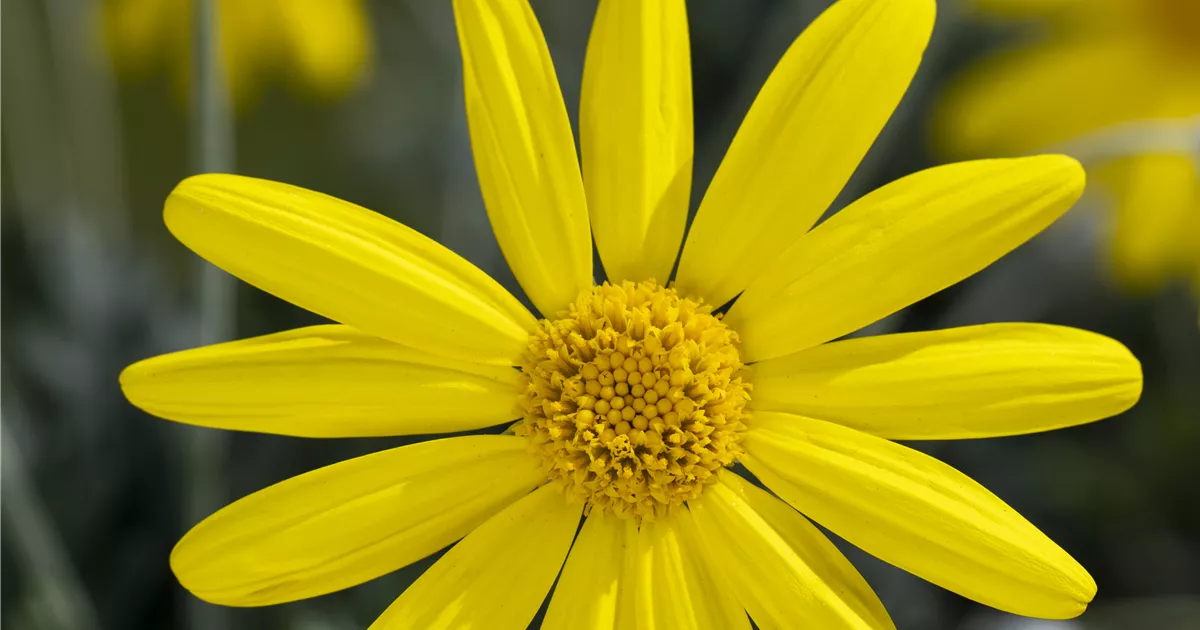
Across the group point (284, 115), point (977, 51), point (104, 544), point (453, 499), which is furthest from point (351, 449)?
point (977, 51)

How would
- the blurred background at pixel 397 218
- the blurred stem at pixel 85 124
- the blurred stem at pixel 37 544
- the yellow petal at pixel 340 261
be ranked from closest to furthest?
the yellow petal at pixel 340 261
the blurred stem at pixel 37 544
the blurred background at pixel 397 218
the blurred stem at pixel 85 124

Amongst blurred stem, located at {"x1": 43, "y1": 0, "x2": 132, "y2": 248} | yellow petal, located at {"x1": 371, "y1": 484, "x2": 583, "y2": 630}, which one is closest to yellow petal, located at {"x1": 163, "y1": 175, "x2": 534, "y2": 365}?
yellow petal, located at {"x1": 371, "y1": 484, "x2": 583, "y2": 630}

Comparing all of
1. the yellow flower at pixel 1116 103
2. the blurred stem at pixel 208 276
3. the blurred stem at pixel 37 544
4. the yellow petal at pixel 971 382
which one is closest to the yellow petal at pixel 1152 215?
the yellow flower at pixel 1116 103

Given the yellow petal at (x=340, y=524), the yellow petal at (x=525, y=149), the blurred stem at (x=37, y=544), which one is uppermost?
the yellow petal at (x=525, y=149)

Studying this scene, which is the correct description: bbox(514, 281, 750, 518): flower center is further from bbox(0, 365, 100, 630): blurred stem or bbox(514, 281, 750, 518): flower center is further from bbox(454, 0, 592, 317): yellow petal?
bbox(0, 365, 100, 630): blurred stem

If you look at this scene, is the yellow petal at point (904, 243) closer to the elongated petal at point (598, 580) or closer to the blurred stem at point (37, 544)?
the elongated petal at point (598, 580)

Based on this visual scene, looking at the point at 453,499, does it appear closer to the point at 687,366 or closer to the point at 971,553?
the point at 687,366

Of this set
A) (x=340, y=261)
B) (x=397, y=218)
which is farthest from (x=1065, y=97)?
(x=340, y=261)
